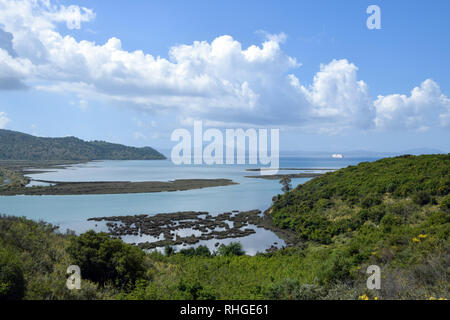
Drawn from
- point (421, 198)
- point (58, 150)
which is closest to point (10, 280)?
point (421, 198)

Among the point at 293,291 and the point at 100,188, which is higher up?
the point at 293,291

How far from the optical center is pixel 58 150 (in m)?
154

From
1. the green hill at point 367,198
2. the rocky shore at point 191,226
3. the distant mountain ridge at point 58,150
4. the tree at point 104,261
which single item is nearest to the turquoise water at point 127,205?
the rocky shore at point 191,226

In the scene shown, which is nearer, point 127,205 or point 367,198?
point 367,198

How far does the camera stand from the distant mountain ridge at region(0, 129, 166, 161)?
468 ft

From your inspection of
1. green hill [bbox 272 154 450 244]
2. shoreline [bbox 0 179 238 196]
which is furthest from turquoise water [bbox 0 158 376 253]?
green hill [bbox 272 154 450 244]

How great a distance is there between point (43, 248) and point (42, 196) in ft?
135

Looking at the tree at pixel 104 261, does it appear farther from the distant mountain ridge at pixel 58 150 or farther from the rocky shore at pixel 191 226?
the distant mountain ridge at pixel 58 150

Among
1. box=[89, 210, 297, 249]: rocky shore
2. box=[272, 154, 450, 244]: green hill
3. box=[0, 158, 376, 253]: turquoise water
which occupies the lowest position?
box=[89, 210, 297, 249]: rocky shore

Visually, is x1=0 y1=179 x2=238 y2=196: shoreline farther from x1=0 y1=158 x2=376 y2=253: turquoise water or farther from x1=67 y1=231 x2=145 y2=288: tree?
x1=67 y1=231 x2=145 y2=288: tree

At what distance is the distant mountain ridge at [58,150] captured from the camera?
143 metres

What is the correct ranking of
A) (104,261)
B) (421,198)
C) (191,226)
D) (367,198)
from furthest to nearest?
(191,226)
(367,198)
(421,198)
(104,261)

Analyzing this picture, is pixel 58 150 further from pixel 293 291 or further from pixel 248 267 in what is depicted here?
pixel 293 291
